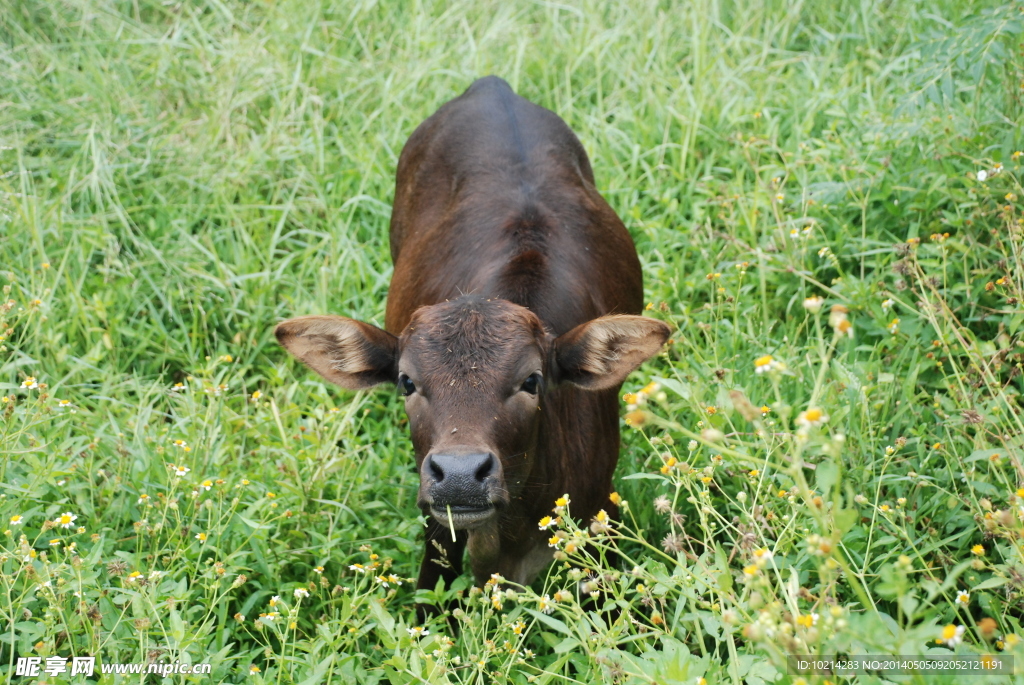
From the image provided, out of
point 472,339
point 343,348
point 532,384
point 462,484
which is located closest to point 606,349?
point 532,384

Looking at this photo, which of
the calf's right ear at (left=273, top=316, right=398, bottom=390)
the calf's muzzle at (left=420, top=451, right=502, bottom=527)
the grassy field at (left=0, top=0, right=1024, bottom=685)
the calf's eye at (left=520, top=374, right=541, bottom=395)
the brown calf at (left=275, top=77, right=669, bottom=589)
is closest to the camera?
the grassy field at (left=0, top=0, right=1024, bottom=685)

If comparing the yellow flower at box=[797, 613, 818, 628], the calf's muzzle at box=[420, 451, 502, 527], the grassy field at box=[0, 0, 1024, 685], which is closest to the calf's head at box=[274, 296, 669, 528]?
the calf's muzzle at box=[420, 451, 502, 527]

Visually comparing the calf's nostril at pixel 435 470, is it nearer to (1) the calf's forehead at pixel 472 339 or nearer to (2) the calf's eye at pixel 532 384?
(1) the calf's forehead at pixel 472 339

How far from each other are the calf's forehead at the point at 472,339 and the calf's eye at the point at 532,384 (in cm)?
7

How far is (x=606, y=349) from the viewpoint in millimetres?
3674

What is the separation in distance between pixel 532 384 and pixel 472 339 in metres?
0.28

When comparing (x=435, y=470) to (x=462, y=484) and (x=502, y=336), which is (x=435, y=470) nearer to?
(x=462, y=484)

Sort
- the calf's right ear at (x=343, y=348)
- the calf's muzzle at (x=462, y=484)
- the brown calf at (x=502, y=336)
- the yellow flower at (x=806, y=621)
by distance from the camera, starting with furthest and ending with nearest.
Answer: the calf's right ear at (x=343, y=348) < the brown calf at (x=502, y=336) < the calf's muzzle at (x=462, y=484) < the yellow flower at (x=806, y=621)

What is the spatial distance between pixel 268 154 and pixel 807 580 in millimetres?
4817

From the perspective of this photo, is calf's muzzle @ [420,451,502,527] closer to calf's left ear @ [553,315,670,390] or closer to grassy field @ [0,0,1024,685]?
grassy field @ [0,0,1024,685]

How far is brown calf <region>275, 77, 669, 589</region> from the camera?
332 centimetres

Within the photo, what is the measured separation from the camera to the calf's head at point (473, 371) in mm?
3133

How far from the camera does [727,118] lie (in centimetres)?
662

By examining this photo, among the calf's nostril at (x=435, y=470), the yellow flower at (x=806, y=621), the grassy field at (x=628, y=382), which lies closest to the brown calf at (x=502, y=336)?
the calf's nostril at (x=435, y=470)
